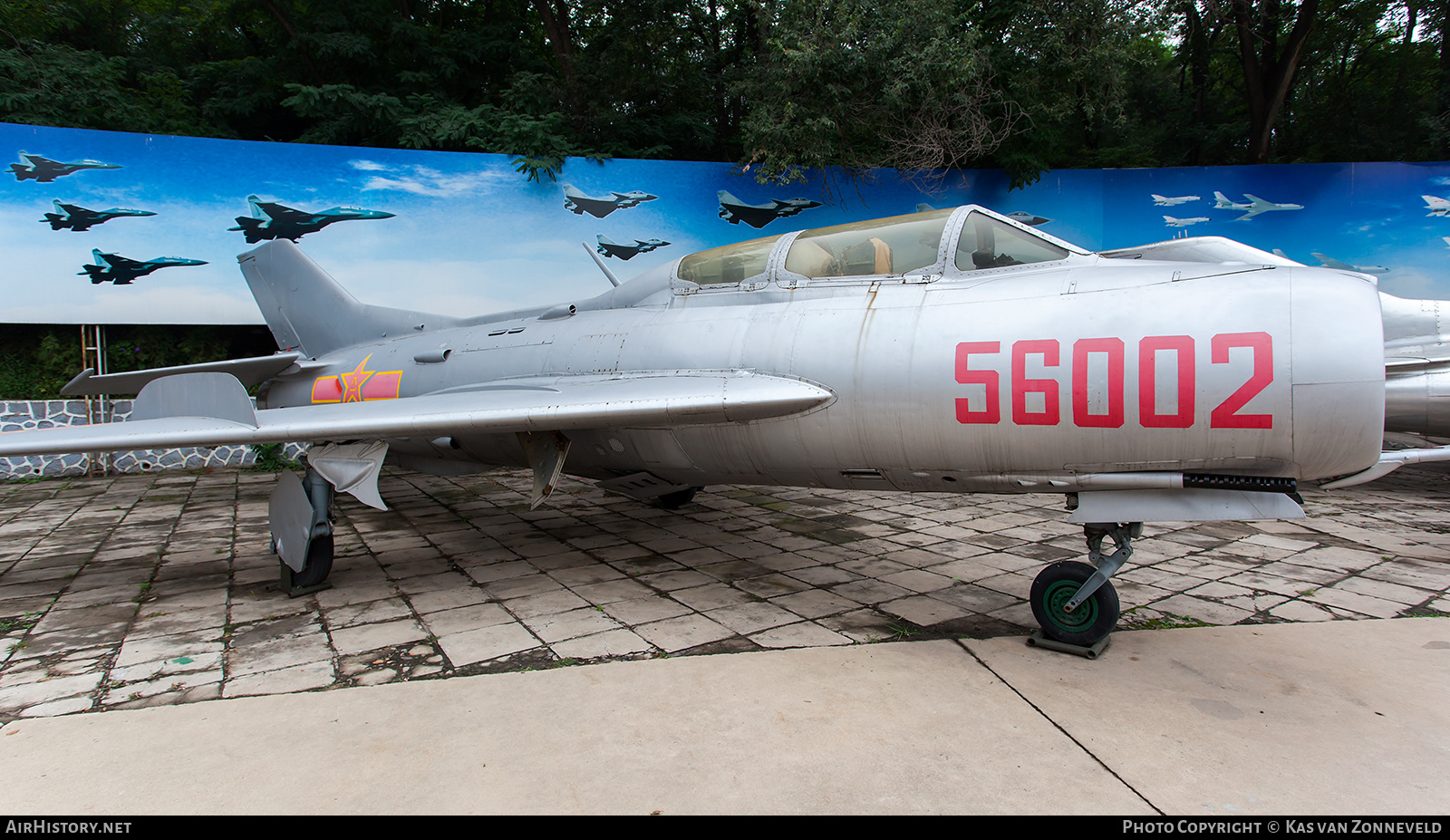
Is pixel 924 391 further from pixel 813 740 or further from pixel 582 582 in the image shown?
pixel 582 582

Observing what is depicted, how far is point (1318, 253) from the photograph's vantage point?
13.4m

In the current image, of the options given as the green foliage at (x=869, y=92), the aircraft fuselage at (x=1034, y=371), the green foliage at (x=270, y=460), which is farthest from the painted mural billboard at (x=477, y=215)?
the aircraft fuselage at (x=1034, y=371)

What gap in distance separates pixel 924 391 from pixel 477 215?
10.3 m

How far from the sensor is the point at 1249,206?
535 inches

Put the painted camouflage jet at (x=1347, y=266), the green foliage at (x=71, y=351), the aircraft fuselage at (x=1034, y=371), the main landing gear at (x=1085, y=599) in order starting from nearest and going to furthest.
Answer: the aircraft fuselage at (x=1034, y=371) < the main landing gear at (x=1085, y=599) < the green foliage at (x=71, y=351) < the painted camouflage jet at (x=1347, y=266)

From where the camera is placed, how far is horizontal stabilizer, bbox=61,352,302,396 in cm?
656

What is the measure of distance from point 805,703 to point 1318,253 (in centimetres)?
1579

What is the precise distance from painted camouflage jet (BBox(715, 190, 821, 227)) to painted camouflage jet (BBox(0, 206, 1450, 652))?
778 centimetres

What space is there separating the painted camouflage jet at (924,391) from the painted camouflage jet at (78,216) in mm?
7659

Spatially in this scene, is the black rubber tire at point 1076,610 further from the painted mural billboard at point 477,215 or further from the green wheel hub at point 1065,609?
the painted mural billboard at point 477,215

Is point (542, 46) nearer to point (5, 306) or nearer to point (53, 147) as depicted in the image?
point (53, 147)

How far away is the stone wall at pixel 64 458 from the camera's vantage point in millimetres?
10031

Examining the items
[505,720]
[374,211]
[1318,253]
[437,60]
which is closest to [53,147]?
[374,211]

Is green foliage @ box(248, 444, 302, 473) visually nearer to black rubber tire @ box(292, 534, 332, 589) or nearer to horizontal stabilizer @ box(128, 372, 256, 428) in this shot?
horizontal stabilizer @ box(128, 372, 256, 428)
